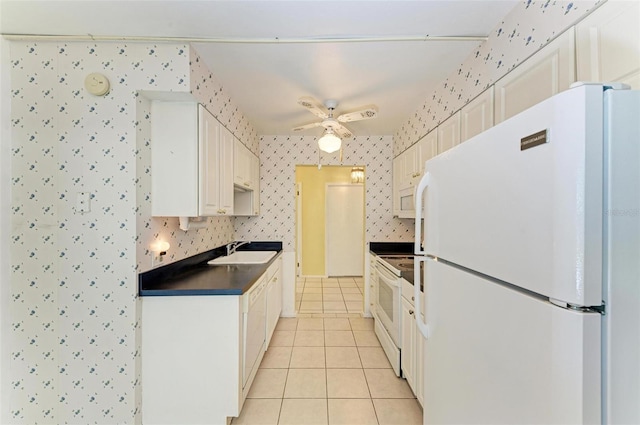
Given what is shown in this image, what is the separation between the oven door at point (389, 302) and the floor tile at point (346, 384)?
420mm

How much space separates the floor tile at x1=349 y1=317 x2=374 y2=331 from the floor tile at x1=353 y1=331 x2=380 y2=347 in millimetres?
108

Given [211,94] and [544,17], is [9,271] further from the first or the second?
[544,17]

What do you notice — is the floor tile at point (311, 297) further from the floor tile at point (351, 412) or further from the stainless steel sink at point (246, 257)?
the floor tile at point (351, 412)

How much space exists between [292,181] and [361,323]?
2024mm

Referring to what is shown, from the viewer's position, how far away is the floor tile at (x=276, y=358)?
7.85ft

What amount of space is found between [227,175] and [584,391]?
2306 millimetres

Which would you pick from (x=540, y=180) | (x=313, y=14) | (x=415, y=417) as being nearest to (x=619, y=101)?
(x=540, y=180)

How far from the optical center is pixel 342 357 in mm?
2523

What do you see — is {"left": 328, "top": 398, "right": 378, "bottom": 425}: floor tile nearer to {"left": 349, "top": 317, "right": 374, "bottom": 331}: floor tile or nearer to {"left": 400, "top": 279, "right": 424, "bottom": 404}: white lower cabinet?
{"left": 400, "top": 279, "right": 424, "bottom": 404}: white lower cabinet

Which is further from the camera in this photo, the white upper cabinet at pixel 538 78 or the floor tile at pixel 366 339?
the floor tile at pixel 366 339

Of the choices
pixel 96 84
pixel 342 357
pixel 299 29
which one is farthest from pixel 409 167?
pixel 96 84

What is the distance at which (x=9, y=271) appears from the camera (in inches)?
61.6

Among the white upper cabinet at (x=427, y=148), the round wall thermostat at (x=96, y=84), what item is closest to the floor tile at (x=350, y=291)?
the white upper cabinet at (x=427, y=148)

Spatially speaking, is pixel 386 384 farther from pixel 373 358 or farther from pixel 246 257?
pixel 246 257
